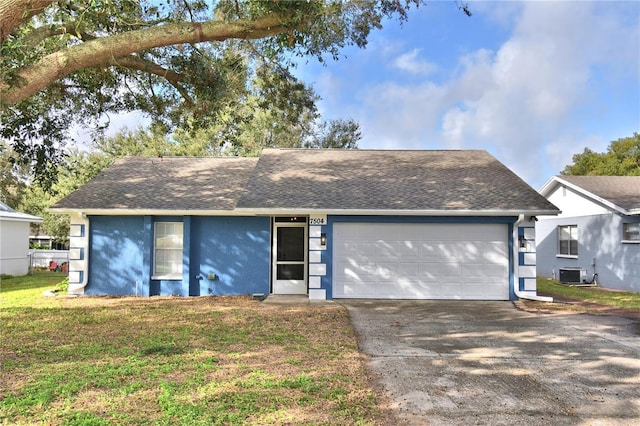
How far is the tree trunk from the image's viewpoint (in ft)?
21.4

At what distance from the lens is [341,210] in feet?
38.2

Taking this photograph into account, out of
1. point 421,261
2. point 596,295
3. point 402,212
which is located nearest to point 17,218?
point 402,212

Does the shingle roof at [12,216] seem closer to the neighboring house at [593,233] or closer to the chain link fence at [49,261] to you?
the chain link fence at [49,261]

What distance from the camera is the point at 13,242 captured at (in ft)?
63.6

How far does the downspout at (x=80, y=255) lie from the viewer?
12.8 metres

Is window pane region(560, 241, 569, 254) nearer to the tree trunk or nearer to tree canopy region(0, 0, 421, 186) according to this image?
tree canopy region(0, 0, 421, 186)

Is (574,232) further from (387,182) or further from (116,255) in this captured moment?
(116,255)

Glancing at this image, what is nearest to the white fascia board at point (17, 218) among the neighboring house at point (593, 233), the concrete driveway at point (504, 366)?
the concrete driveway at point (504, 366)

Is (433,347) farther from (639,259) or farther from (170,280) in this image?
(639,259)

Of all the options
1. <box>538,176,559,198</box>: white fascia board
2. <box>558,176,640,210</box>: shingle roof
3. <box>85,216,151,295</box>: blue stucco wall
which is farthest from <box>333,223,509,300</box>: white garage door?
<box>538,176,559,198</box>: white fascia board

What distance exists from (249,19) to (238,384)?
245 inches

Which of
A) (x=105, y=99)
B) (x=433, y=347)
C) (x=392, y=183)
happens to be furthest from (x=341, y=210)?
(x=105, y=99)

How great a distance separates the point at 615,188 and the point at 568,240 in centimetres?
279

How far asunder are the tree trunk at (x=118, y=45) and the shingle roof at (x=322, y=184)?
16.0 ft
